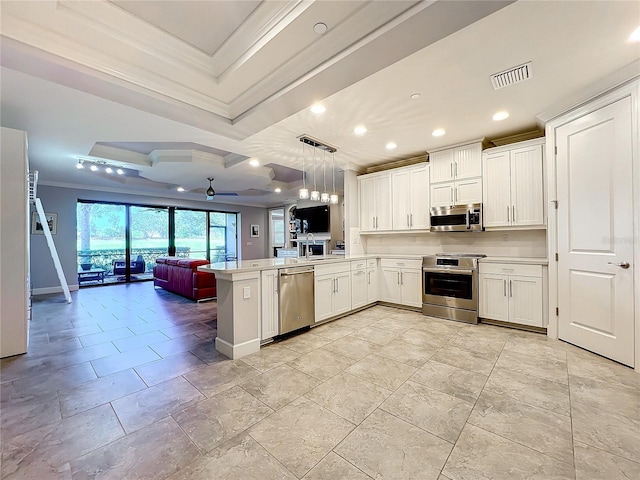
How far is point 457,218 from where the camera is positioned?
4.16 meters

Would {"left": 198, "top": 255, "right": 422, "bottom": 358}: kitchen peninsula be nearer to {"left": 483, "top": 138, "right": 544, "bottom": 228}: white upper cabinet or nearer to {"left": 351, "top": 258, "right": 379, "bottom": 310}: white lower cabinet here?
{"left": 351, "top": 258, "right": 379, "bottom": 310}: white lower cabinet

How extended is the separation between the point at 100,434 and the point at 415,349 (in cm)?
278

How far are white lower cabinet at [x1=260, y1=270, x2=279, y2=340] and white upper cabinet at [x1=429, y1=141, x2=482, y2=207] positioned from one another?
2926 mm

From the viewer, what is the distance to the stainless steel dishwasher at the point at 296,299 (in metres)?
3.34

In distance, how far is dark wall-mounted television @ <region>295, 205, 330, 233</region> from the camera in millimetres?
8454

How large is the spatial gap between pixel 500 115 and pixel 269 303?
3.56 metres

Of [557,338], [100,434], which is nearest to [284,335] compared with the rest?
[100,434]

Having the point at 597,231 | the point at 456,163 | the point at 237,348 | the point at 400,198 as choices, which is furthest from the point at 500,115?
the point at 237,348

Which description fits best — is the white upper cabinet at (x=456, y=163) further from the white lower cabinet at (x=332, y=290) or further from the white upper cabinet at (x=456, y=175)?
the white lower cabinet at (x=332, y=290)

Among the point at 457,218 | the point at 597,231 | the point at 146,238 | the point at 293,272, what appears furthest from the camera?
the point at 146,238

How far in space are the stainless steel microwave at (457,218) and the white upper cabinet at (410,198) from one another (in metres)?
0.22

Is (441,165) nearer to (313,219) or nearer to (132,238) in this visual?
(313,219)

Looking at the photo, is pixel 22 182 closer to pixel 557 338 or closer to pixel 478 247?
pixel 478 247

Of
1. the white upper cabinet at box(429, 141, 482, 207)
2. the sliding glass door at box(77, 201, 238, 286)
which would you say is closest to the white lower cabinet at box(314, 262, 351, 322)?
the white upper cabinet at box(429, 141, 482, 207)
